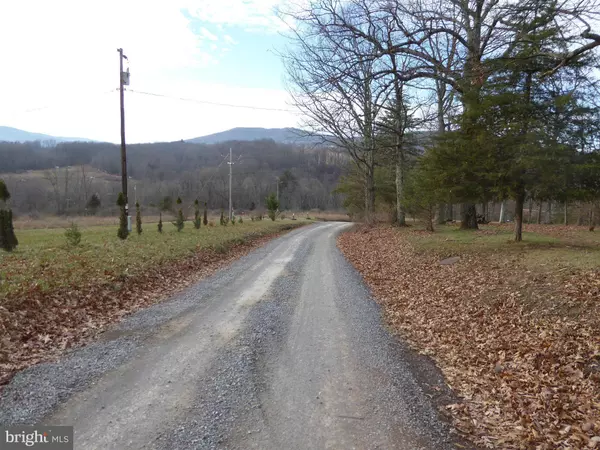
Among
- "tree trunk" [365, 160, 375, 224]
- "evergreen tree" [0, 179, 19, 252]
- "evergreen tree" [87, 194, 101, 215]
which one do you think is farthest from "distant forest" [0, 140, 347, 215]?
"evergreen tree" [0, 179, 19, 252]

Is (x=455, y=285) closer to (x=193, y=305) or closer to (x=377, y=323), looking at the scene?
(x=377, y=323)

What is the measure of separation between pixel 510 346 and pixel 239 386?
3578 millimetres

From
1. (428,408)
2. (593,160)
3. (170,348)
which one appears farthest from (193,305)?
(593,160)

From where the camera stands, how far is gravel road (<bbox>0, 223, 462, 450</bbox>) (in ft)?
10.5

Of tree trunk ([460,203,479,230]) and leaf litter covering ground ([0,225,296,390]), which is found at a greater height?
tree trunk ([460,203,479,230])

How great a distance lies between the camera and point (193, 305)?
757 cm

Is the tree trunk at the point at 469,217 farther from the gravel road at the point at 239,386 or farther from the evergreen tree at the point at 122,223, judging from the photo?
the evergreen tree at the point at 122,223

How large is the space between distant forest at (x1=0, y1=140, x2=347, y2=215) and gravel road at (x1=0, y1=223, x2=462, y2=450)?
84.7 m

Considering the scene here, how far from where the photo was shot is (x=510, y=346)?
16.6 feet

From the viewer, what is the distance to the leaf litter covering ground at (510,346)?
3369mm

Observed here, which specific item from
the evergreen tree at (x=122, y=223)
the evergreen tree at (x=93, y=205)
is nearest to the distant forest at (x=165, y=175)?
the evergreen tree at (x=93, y=205)

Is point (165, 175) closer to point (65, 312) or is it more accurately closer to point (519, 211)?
point (519, 211)

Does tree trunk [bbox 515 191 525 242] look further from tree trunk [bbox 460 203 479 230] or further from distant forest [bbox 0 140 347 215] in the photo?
distant forest [bbox 0 140 347 215]

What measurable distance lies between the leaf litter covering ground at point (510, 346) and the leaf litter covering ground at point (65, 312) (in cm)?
492
